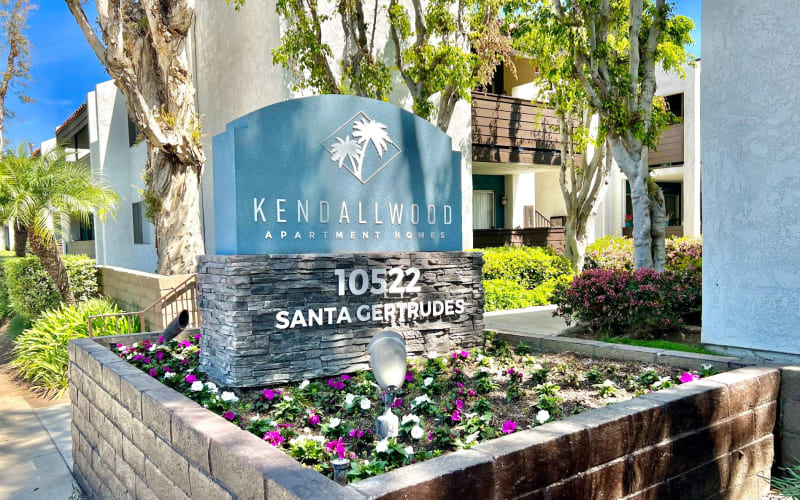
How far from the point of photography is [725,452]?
361 centimetres

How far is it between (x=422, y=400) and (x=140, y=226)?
14576 mm

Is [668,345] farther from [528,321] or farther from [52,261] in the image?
[52,261]

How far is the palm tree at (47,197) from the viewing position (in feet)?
30.8

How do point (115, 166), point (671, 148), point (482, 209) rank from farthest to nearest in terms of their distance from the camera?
point (671, 148) < point (482, 209) < point (115, 166)

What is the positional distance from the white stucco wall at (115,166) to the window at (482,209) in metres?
9.35

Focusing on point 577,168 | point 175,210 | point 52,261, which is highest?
point 577,168

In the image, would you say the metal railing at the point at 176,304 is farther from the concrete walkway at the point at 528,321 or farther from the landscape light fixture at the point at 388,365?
the landscape light fixture at the point at 388,365

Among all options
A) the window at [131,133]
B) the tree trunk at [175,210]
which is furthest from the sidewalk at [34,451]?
the window at [131,133]

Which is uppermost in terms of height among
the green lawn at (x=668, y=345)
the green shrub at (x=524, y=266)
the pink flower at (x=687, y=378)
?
the green shrub at (x=524, y=266)

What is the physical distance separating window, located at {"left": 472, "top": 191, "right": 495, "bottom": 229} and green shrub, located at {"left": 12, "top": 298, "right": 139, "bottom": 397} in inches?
400

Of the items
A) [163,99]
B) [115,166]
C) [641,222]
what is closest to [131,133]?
[115,166]

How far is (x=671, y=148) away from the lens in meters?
18.0

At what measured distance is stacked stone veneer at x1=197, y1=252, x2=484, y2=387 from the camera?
169 inches

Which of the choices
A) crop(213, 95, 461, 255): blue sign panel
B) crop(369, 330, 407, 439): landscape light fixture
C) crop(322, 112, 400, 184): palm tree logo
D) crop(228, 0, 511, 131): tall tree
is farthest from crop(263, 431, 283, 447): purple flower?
crop(228, 0, 511, 131): tall tree
